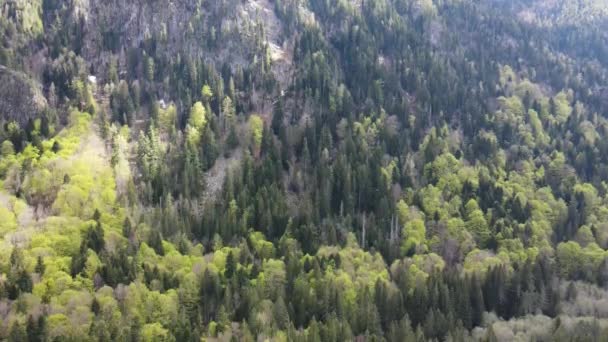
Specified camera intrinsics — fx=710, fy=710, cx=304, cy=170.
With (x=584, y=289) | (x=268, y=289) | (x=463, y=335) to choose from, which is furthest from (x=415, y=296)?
(x=584, y=289)

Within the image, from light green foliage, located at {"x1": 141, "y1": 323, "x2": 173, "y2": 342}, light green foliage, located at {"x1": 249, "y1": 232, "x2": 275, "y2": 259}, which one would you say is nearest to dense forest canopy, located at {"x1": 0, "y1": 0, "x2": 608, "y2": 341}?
light green foliage, located at {"x1": 141, "y1": 323, "x2": 173, "y2": 342}

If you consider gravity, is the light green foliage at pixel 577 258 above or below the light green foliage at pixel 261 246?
below

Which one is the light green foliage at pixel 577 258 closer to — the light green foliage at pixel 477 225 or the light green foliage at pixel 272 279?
the light green foliage at pixel 477 225

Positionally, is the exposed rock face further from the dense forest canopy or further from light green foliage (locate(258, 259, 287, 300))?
light green foliage (locate(258, 259, 287, 300))

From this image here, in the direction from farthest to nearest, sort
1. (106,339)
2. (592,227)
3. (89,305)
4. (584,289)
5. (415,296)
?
(592,227) → (584,289) → (415,296) → (89,305) → (106,339)

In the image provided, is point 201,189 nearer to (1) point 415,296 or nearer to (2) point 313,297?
(2) point 313,297

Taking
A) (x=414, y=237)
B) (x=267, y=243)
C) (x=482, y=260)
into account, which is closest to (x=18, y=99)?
→ (x=267, y=243)

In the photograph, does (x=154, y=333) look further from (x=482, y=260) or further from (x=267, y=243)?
(x=482, y=260)

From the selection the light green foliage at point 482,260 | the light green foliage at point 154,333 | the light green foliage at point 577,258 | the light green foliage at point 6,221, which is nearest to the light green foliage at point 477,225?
the light green foliage at point 482,260

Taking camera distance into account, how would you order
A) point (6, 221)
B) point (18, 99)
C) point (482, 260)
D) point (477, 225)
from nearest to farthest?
point (6, 221)
point (482, 260)
point (477, 225)
point (18, 99)
